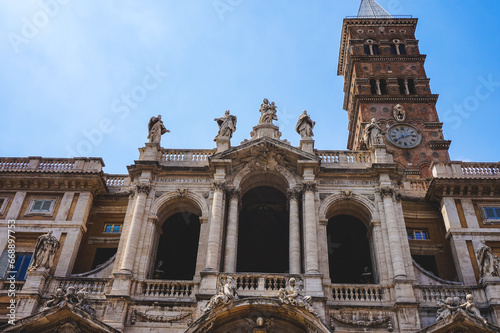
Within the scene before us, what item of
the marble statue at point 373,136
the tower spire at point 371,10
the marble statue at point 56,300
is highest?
the tower spire at point 371,10

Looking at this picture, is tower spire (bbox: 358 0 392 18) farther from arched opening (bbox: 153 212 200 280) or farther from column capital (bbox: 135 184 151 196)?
column capital (bbox: 135 184 151 196)

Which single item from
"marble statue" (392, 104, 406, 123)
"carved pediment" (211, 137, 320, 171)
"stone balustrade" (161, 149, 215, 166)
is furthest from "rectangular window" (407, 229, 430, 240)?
"marble statue" (392, 104, 406, 123)

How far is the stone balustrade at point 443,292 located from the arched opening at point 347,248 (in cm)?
636

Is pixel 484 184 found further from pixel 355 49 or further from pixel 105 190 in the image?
pixel 355 49

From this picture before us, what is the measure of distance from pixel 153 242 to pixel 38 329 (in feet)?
22.6

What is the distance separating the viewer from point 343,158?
29.1 meters

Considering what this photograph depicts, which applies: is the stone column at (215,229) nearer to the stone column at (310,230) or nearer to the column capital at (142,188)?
the column capital at (142,188)

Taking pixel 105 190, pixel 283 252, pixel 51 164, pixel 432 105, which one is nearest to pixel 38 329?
pixel 105 190

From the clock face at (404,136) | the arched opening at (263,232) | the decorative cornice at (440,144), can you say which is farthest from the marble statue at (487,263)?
the clock face at (404,136)

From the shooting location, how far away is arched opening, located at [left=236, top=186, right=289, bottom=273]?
30.5 metres

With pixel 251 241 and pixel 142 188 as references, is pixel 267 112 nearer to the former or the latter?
pixel 251 241

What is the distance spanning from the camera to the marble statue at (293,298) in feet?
70.6

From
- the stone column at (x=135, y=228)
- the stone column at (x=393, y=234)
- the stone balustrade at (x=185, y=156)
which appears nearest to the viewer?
the stone column at (x=393, y=234)

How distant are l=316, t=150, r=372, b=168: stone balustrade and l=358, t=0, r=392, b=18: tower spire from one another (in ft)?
109
